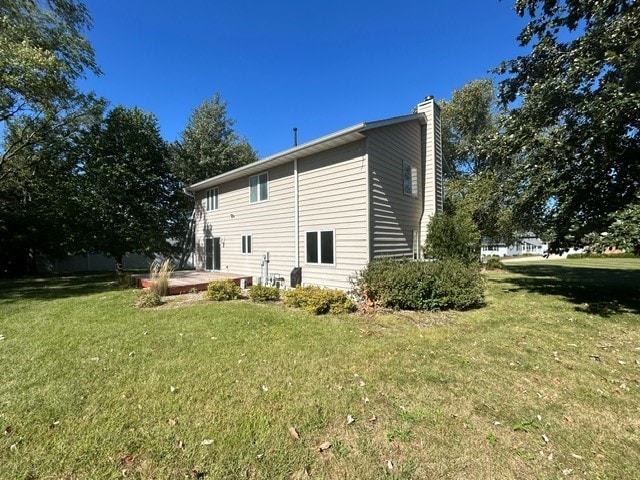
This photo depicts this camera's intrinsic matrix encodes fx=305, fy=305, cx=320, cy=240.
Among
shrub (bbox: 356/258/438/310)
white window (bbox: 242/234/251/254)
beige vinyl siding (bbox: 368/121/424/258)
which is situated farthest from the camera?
white window (bbox: 242/234/251/254)

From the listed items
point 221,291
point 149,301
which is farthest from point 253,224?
point 149,301

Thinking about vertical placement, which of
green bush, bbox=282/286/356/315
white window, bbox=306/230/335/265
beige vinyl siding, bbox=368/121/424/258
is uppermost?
beige vinyl siding, bbox=368/121/424/258

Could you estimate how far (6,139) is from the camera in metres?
16.6

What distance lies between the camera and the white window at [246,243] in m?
13.6

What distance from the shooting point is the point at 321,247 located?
1021cm

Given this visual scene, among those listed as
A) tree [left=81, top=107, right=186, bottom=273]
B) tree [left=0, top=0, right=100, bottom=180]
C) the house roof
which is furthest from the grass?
tree [left=81, top=107, right=186, bottom=273]

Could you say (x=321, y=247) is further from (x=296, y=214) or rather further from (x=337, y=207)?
(x=296, y=214)

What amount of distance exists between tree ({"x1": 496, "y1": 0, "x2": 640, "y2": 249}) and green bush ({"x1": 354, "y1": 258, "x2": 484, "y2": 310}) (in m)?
3.13

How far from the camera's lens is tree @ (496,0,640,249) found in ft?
23.7

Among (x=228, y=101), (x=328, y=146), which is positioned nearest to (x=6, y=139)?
(x=228, y=101)

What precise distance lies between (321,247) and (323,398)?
689cm

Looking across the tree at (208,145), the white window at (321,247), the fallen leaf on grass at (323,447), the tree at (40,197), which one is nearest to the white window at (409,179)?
the white window at (321,247)

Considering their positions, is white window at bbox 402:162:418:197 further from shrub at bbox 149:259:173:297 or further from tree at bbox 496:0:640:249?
shrub at bbox 149:259:173:297

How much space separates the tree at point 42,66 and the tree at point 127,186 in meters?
1.74
